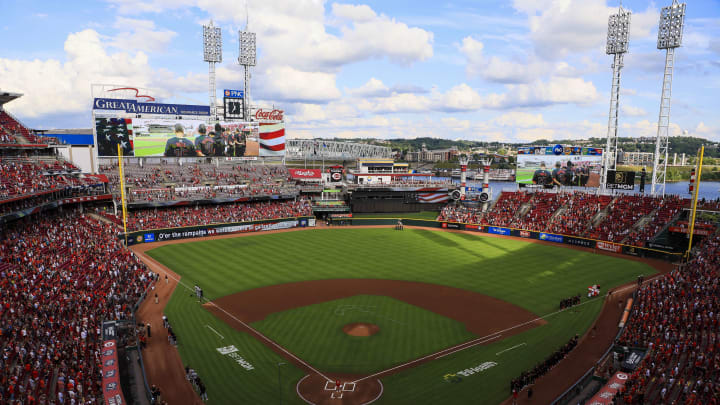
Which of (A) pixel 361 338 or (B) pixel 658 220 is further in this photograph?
(B) pixel 658 220

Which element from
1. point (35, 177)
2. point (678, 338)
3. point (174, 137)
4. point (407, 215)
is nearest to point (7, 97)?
point (35, 177)

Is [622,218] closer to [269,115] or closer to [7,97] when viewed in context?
[269,115]

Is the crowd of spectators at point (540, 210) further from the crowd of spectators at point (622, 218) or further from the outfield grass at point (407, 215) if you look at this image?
the outfield grass at point (407, 215)

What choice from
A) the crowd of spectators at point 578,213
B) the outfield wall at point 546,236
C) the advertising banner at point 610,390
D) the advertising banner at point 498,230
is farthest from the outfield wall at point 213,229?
the advertising banner at point 610,390

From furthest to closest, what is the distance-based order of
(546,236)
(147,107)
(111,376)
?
(147,107), (546,236), (111,376)

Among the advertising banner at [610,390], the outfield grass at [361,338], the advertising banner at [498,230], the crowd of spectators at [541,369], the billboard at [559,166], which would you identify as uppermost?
the billboard at [559,166]
